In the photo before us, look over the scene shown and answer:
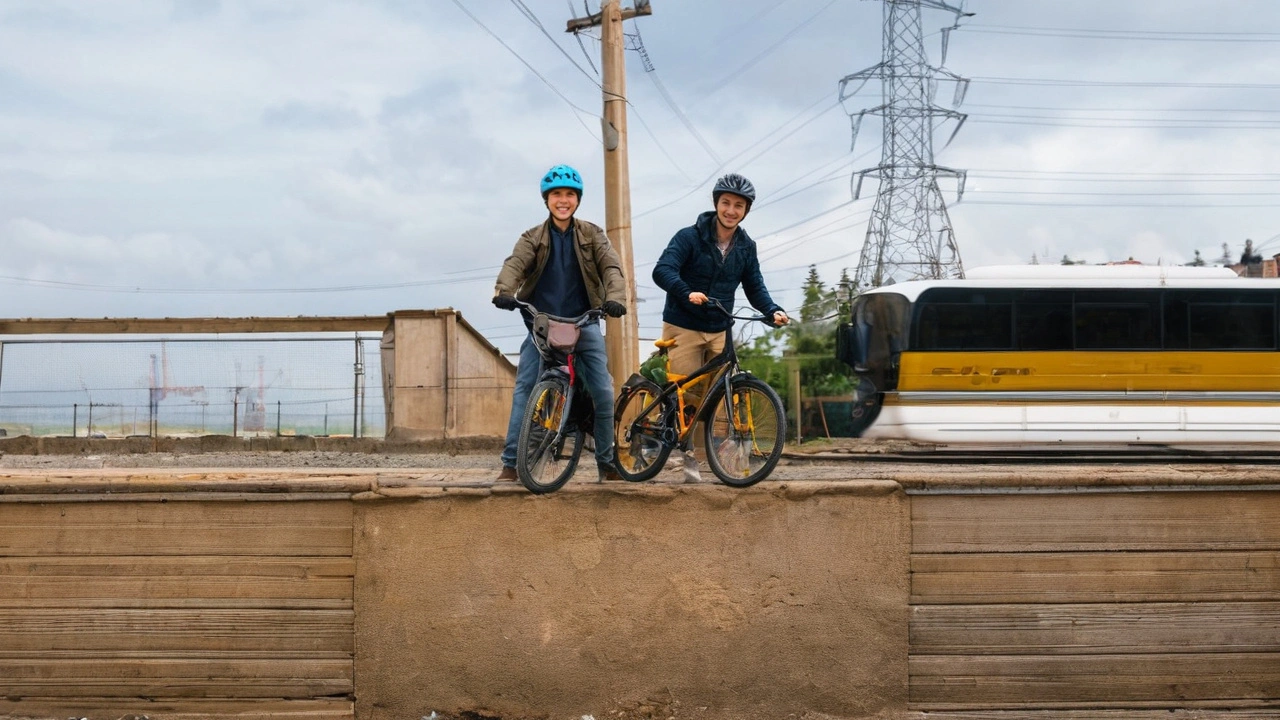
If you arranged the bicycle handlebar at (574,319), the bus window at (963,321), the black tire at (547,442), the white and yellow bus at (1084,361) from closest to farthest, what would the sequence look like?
the black tire at (547,442), the bicycle handlebar at (574,319), the white and yellow bus at (1084,361), the bus window at (963,321)

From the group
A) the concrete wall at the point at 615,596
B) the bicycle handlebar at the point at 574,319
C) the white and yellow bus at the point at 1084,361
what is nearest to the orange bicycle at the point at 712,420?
the bicycle handlebar at the point at 574,319

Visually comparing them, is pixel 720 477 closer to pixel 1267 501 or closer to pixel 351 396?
pixel 1267 501

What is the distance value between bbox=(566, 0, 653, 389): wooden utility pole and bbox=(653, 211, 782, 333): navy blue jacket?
8155 mm

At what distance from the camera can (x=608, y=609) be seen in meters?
4.80

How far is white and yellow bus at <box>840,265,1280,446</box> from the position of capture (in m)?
16.9

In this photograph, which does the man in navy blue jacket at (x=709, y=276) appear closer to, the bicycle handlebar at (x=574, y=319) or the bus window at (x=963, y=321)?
the bicycle handlebar at (x=574, y=319)

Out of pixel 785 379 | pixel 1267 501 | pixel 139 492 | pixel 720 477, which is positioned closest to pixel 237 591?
pixel 139 492

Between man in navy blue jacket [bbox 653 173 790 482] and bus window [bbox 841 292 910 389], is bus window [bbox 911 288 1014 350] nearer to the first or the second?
bus window [bbox 841 292 910 389]

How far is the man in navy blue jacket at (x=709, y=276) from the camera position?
589cm

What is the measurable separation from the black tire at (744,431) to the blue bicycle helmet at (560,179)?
128 cm

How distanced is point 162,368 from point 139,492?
48.0 feet

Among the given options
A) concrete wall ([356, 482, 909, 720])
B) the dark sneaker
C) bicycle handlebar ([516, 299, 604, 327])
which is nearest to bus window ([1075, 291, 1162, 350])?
the dark sneaker

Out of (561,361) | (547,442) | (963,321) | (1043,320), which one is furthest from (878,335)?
(547,442)

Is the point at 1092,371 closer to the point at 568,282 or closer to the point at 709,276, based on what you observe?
the point at 709,276
